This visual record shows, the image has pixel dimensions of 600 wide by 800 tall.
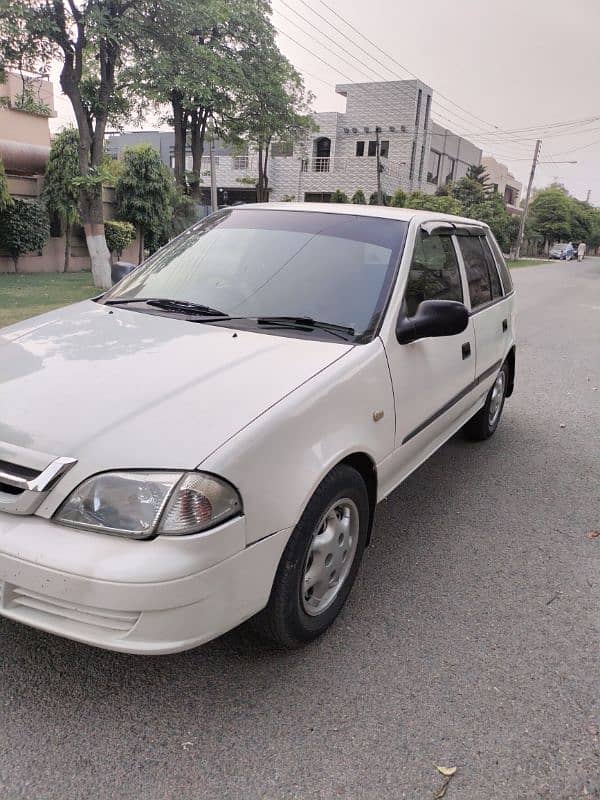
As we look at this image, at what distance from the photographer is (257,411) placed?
2.16 m

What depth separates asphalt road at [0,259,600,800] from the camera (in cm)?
198

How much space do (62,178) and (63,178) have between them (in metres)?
0.05

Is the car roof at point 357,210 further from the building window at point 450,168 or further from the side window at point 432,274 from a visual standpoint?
the building window at point 450,168

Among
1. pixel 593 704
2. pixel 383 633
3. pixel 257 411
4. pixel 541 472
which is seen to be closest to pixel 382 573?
pixel 383 633

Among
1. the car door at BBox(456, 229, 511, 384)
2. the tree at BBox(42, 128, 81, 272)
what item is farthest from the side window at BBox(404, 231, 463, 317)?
the tree at BBox(42, 128, 81, 272)

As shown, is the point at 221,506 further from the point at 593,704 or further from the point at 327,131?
the point at 327,131

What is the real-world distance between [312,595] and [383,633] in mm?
401

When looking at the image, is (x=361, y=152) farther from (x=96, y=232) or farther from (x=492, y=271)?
(x=492, y=271)

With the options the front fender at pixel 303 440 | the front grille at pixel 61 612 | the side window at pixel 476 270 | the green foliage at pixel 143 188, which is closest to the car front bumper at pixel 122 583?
the front grille at pixel 61 612

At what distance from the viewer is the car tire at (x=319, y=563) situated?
7.50 ft

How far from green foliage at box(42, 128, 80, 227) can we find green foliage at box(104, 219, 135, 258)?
4.03 feet

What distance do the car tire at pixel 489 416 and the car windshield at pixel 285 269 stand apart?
2043 mm

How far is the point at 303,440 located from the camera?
226cm

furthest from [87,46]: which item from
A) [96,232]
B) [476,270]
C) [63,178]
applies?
[476,270]
